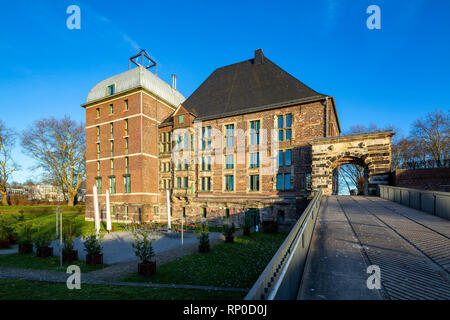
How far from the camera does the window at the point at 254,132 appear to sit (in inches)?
861

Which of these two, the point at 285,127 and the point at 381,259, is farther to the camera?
the point at 285,127

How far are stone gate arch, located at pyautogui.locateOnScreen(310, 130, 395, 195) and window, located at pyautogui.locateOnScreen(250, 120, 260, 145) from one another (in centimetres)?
682

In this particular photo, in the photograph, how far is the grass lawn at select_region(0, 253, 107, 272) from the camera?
967cm

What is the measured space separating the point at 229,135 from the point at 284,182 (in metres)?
7.95

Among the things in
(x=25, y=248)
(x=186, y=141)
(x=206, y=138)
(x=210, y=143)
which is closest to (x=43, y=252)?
(x=25, y=248)

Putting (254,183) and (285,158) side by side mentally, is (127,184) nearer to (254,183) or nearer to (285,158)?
(254,183)

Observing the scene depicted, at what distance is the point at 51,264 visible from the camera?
10297 mm

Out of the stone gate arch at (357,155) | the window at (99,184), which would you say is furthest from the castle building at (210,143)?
the stone gate arch at (357,155)

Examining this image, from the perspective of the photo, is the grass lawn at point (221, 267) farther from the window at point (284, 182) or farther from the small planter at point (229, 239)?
the window at point (284, 182)

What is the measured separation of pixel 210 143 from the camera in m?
24.1

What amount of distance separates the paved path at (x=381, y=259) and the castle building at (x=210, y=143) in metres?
12.4

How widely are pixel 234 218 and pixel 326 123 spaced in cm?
1306
